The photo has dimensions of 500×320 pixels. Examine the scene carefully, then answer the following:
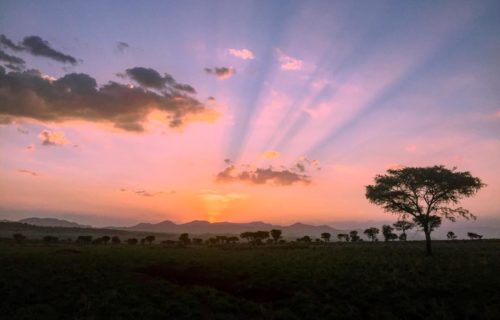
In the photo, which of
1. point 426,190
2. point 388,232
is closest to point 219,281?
point 426,190

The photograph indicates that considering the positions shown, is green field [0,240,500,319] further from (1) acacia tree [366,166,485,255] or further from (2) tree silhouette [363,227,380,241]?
(2) tree silhouette [363,227,380,241]

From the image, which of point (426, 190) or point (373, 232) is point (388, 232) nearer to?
point (373, 232)

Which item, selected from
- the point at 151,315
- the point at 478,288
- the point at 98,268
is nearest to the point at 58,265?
the point at 98,268

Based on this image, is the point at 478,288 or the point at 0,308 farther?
the point at 478,288

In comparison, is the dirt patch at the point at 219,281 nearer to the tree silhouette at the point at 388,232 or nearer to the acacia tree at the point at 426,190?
the acacia tree at the point at 426,190

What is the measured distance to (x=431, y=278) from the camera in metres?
24.8

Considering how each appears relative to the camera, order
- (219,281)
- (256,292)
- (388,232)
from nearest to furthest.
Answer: (256,292), (219,281), (388,232)

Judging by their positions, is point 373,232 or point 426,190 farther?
point 373,232

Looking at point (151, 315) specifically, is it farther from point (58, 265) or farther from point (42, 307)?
point (58, 265)

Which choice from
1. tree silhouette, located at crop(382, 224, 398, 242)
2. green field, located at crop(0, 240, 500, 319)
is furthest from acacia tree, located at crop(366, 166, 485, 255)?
tree silhouette, located at crop(382, 224, 398, 242)

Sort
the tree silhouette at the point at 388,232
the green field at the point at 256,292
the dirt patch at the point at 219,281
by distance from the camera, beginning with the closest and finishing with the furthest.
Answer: the green field at the point at 256,292 < the dirt patch at the point at 219,281 < the tree silhouette at the point at 388,232

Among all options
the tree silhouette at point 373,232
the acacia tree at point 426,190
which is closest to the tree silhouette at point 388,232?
the tree silhouette at point 373,232

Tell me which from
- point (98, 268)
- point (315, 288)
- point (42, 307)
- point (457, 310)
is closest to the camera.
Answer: point (457, 310)

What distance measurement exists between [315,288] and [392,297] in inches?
206
